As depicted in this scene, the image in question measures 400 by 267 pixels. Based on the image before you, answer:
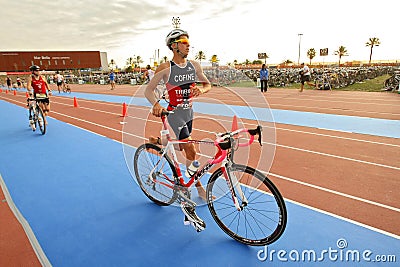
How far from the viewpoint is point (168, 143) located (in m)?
2.97

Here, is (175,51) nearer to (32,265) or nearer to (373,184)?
(32,265)

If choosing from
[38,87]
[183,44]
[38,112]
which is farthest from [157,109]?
[38,112]

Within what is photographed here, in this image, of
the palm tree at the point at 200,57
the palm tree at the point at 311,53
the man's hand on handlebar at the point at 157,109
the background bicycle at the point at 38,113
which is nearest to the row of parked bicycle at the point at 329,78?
the background bicycle at the point at 38,113

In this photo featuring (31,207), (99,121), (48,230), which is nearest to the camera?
(48,230)

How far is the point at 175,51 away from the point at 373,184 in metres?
3.64

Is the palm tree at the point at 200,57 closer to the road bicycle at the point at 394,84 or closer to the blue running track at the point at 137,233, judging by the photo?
the blue running track at the point at 137,233

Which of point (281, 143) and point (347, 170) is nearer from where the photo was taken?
Result: point (347, 170)

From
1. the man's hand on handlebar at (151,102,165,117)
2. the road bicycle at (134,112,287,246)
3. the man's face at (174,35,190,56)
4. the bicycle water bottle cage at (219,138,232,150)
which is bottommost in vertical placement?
the road bicycle at (134,112,287,246)

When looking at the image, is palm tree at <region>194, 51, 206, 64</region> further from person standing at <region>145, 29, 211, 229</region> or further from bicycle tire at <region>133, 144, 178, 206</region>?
bicycle tire at <region>133, 144, 178, 206</region>

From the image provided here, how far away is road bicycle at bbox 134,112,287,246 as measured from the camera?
7.91ft

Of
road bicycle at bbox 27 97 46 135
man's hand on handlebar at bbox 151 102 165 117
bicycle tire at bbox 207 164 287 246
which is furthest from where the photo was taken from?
road bicycle at bbox 27 97 46 135

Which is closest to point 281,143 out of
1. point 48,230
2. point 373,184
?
point 373,184

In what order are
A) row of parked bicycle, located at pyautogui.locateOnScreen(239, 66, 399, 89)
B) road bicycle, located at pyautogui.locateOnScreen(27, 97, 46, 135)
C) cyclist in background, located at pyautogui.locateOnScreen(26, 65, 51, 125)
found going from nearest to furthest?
cyclist in background, located at pyautogui.locateOnScreen(26, 65, 51, 125), road bicycle, located at pyautogui.locateOnScreen(27, 97, 46, 135), row of parked bicycle, located at pyautogui.locateOnScreen(239, 66, 399, 89)

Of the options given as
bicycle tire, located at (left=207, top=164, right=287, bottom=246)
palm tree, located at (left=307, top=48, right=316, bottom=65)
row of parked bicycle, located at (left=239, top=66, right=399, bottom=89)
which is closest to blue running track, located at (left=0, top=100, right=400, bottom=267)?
bicycle tire, located at (left=207, top=164, right=287, bottom=246)
